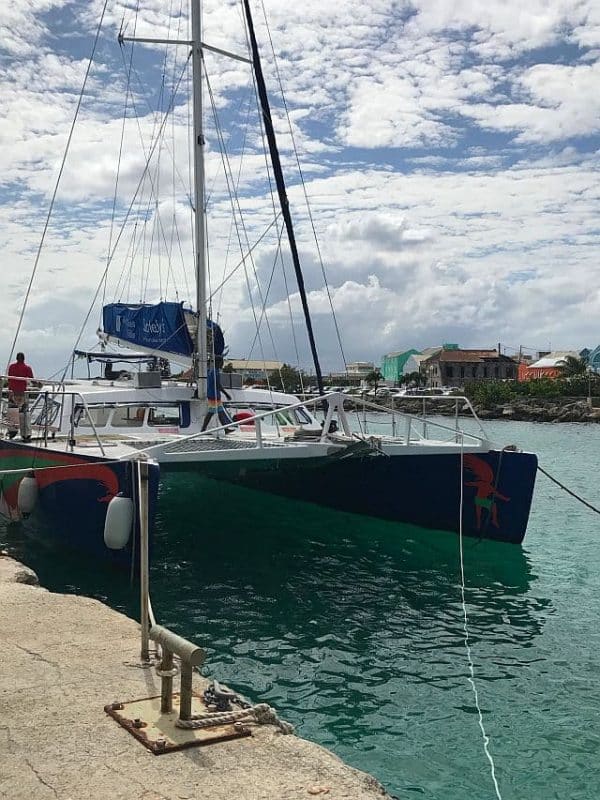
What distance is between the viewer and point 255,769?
3551 millimetres

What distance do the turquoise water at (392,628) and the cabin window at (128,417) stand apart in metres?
A: 1.45

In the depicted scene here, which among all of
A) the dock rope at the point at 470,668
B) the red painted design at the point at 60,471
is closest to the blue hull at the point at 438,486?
the dock rope at the point at 470,668

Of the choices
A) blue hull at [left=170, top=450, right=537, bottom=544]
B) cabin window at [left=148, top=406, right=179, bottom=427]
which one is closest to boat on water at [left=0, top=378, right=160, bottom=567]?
blue hull at [left=170, top=450, right=537, bottom=544]

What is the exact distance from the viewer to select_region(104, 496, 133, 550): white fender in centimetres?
816

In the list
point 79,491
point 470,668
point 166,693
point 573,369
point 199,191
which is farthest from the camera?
point 573,369

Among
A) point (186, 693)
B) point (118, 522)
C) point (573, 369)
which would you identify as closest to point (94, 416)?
point (118, 522)

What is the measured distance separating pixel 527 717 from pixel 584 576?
4763 mm

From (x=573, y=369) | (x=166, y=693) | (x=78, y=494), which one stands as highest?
(x=573, y=369)

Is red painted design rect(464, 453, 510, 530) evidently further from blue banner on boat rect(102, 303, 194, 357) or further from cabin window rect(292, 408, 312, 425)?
blue banner on boat rect(102, 303, 194, 357)

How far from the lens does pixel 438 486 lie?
34.7 feet

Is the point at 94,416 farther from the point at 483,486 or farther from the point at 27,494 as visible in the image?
the point at 483,486

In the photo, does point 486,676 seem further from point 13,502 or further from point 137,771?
point 13,502

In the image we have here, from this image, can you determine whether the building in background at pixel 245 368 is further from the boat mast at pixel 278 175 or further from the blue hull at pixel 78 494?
the blue hull at pixel 78 494

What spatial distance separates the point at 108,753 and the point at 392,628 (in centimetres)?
443
